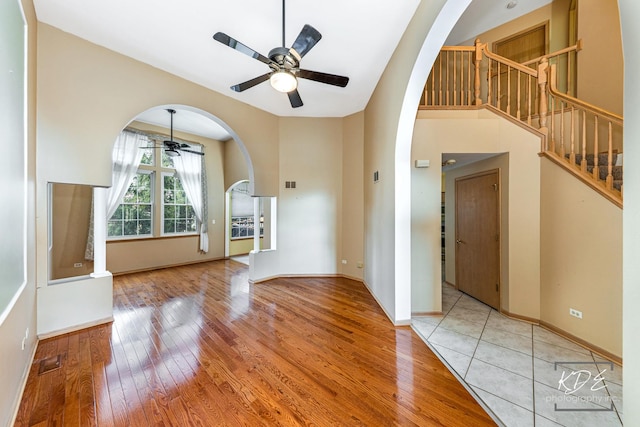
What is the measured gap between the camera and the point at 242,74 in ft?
11.1

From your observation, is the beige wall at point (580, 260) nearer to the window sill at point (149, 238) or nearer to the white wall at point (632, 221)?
the white wall at point (632, 221)

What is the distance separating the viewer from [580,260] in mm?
2523

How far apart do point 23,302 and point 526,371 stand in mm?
4126

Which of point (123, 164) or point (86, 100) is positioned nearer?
point (86, 100)

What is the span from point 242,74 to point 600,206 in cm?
447

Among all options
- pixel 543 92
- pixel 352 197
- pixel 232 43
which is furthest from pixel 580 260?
pixel 232 43

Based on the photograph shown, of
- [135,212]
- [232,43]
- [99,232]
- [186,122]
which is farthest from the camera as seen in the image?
[135,212]

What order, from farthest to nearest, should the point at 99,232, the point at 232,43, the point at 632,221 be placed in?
the point at 99,232, the point at 232,43, the point at 632,221

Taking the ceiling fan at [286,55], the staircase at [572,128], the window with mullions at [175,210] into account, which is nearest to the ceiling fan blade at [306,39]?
the ceiling fan at [286,55]

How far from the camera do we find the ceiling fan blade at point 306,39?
76.6 inches

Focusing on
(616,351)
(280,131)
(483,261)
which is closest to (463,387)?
(616,351)

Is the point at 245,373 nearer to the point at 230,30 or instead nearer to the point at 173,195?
the point at 230,30

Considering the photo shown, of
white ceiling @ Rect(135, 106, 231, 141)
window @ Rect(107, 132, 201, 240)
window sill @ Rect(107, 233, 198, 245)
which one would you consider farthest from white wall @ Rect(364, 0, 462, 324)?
window @ Rect(107, 132, 201, 240)

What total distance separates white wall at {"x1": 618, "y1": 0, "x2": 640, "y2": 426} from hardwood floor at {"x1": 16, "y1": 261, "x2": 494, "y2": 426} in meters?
1.11
